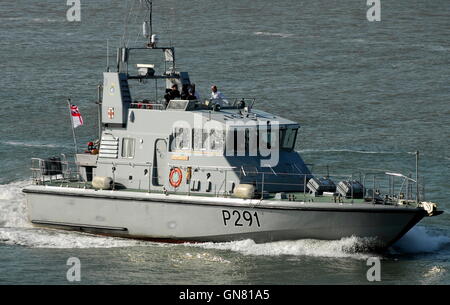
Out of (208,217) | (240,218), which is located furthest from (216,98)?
(240,218)

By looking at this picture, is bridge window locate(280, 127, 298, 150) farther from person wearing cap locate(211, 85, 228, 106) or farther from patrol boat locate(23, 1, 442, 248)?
person wearing cap locate(211, 85, 228, 106)

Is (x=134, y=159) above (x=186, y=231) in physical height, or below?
above

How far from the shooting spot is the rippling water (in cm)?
2373

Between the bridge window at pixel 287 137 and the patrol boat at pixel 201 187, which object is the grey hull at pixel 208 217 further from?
the bridge window at pixel 287 137

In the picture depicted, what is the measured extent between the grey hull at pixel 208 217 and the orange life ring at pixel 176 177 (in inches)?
21.2

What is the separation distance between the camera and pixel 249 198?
2420 centimetres

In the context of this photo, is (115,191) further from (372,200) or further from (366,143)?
(366,143)

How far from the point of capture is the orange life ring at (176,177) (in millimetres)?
25519

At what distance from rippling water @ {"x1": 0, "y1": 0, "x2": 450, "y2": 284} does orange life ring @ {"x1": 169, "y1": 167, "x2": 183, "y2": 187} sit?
5.06 feet

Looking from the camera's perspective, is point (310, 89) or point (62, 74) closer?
point (310, 89)

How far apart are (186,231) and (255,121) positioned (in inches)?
123

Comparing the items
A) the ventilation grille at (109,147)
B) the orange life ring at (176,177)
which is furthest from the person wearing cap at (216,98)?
the ventilation grille at (109,147)

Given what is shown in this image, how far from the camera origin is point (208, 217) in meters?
24.7

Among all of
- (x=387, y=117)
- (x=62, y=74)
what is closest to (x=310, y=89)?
(x=387, y=117)
